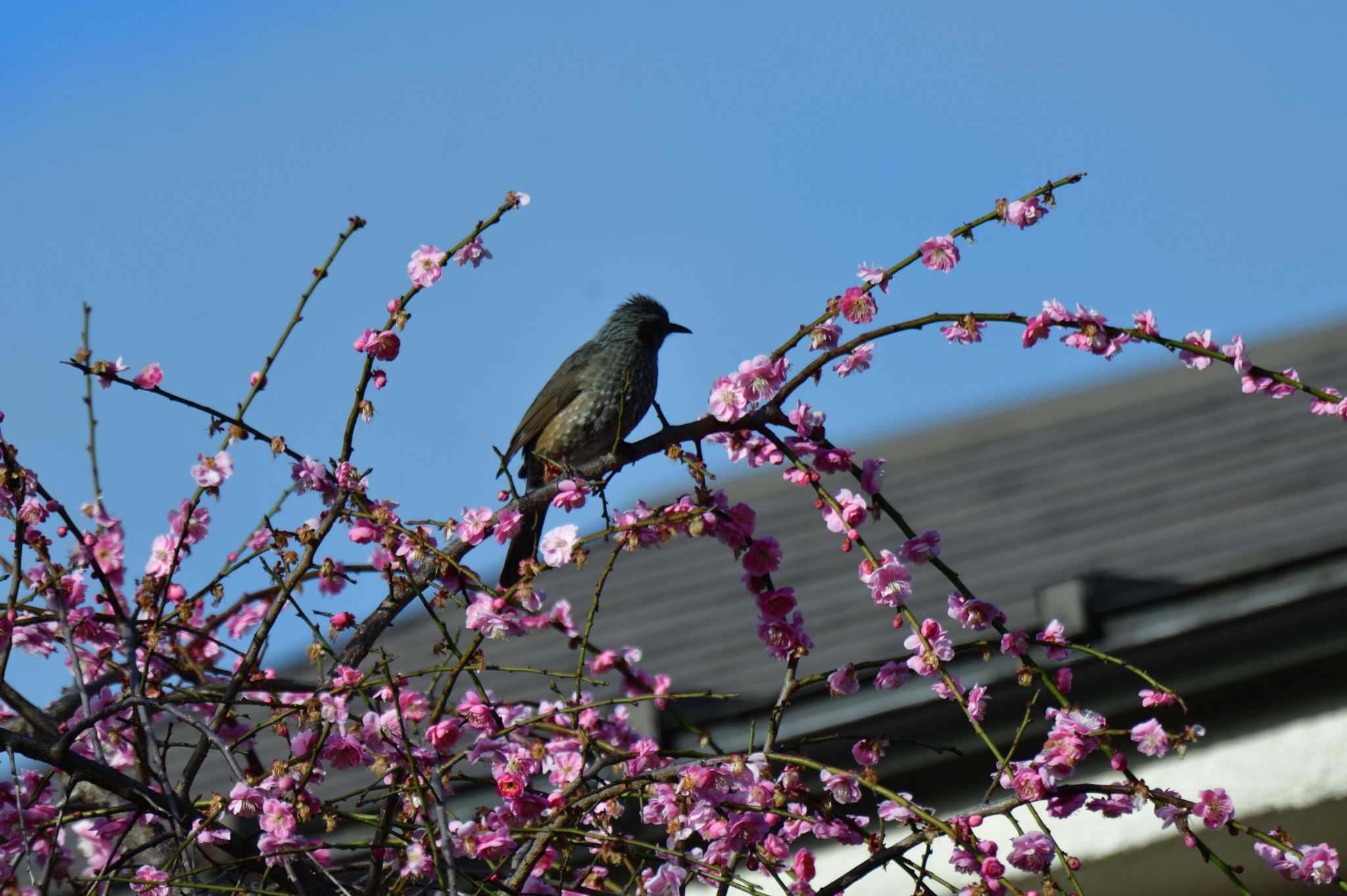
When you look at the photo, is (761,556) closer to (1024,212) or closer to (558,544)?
(558,544)

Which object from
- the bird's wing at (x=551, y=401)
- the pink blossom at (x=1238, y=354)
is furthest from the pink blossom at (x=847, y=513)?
the bird's wing at (x=551, y=401)

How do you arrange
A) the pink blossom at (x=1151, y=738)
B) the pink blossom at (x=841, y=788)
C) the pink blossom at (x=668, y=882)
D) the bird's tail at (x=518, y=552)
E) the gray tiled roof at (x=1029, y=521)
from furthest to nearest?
the gray tiled roof at (x=1029, y=521), the bird's tail at (x=518, y=552), the pink blossom at (x=1151, y=738), the pink blossom at (x=841, y=788), the pink blossom at (x=668, y=882)

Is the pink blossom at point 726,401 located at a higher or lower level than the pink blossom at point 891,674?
higher

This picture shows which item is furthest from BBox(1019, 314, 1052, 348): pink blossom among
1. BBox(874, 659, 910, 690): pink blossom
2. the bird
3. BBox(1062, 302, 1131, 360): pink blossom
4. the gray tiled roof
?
the bird

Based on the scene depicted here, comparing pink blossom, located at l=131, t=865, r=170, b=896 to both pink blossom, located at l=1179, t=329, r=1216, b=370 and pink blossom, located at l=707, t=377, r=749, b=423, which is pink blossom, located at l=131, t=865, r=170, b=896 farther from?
pink blossom, located at l=1179, t=329, r=1216, b=370

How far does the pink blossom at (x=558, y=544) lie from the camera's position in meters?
2.94

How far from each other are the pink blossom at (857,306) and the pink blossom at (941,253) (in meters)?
0.15

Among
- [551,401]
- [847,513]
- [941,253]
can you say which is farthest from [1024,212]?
[551,401]

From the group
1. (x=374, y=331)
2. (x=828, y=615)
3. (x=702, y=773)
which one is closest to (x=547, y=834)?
(x=702, y=773)

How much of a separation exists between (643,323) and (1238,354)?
300 centimetres

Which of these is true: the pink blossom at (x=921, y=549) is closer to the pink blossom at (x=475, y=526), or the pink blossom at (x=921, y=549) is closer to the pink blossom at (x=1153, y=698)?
the pink blossom at (x=1153, y=698)

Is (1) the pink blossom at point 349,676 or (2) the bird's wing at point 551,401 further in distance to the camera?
(2) the bird's wing at point 551,401

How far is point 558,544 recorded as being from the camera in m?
2.96

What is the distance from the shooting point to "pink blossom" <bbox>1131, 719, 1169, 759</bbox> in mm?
2961
